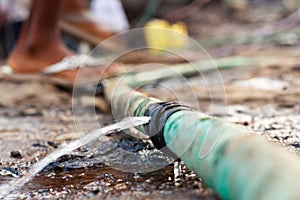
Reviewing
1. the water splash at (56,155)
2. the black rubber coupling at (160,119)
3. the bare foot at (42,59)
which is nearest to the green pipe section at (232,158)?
the black rubber coupling at (160,119)

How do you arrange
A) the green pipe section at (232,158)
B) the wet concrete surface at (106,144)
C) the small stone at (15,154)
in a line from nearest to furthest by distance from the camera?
the green pipe section at (232,158) < the wet concrete surface at (106,144) < the small stone at (15,154)

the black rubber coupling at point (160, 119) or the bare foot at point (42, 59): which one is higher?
the bare foot at point (42, 59)

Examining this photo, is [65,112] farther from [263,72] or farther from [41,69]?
[263,72]

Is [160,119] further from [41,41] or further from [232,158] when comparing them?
[41,41]

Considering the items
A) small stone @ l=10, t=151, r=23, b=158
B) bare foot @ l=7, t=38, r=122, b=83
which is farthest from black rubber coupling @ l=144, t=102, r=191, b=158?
bare foot @ l=7, t=38, r=122, b=83

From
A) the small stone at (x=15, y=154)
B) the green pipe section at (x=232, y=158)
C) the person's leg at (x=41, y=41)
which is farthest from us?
the person's leg at (x=41, y=41)

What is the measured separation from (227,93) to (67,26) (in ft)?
4.66

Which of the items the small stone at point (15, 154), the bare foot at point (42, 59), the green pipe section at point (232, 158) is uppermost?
the bare foot at point (42, 59)

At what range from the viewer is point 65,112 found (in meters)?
1.96

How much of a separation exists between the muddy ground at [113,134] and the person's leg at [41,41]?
0.14m

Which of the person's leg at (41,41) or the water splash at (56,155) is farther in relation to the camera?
the person's leg at (41,41)

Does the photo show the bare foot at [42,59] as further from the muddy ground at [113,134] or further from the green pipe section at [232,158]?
the green pipe section at [232,158]

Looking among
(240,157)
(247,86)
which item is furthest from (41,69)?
(240,157)

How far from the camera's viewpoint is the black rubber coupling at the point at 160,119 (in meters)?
1.01
